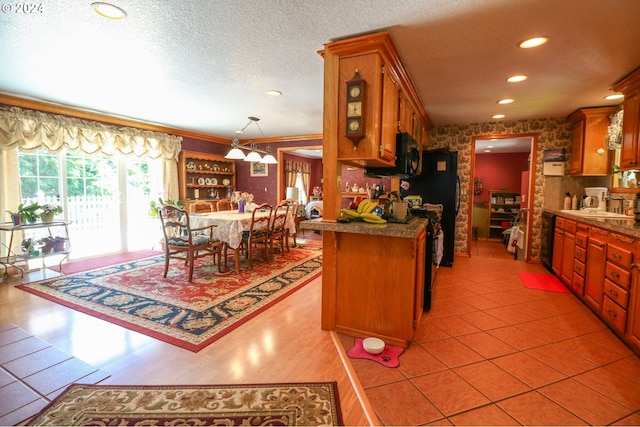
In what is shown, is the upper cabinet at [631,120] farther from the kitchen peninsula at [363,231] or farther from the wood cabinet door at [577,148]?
the kitchen peninsula at [363,231]

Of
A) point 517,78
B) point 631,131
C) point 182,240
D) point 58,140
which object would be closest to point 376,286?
point 517,78

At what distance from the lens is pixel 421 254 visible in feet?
8.53

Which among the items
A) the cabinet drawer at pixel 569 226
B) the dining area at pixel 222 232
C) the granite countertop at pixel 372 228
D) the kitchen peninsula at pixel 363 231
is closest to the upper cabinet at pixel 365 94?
the kitchen peninsula at pixel 363 231

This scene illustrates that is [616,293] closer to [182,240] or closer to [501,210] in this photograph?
[182,240]

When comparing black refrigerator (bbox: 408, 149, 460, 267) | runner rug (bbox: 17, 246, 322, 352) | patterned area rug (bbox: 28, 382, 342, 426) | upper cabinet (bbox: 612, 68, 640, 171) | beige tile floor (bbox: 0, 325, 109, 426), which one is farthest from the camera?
black refrigerator (bbox: 408, 149, 460, 267)

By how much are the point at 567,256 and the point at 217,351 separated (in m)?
4.09

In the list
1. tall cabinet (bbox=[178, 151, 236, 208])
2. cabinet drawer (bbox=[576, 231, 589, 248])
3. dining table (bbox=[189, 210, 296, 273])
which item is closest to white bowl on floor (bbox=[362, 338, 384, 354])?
dining table (bbox=[189, 210, 296, 273])

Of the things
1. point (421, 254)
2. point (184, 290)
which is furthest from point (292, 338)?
point (184, 290)

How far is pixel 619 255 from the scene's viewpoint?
251 centimetres

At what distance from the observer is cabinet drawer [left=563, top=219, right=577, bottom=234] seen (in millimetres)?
3548

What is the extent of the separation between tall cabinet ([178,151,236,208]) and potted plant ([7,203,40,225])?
8.28ft

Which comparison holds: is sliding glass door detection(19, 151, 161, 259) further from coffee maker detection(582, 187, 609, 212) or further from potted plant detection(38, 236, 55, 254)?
→ coffee maker detection(582, 187, 609, 212)

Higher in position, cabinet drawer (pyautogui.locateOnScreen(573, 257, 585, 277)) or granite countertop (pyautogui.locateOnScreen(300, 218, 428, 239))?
granite countertop (pyautogui.locateOnScreen(300, 218, 428, 239))

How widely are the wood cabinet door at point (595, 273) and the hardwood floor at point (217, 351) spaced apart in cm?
254
